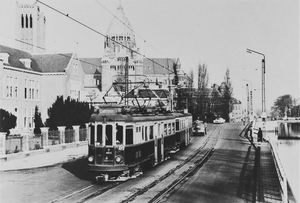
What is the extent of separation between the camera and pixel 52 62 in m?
48.4

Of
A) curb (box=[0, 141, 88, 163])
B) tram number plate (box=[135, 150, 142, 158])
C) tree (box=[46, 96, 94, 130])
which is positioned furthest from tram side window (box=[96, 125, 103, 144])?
tree (box=[46, 96, 94, 130])

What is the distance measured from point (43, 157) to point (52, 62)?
25.2 metres

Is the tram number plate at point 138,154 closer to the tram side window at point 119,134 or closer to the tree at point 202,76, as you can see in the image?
the tram side window at point 119,134

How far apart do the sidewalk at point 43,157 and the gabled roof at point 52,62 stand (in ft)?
60.0

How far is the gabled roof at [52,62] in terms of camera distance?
47594 mm

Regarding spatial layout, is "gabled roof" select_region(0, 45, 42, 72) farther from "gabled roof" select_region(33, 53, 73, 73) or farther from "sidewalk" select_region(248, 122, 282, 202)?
"sidewalk" select_region(248, 122, 282, 202)

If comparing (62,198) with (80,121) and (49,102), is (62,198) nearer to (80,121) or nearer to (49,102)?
(80,121)

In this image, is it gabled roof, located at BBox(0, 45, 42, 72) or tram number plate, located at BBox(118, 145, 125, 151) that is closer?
tram number plate, located at BBox(118, 145, 125, 151)

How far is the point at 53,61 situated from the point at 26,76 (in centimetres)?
602

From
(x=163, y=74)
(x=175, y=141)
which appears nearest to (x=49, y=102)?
(x=175, y=141)

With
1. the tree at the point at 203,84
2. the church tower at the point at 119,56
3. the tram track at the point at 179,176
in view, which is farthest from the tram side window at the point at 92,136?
the church tower at the point at 119,56

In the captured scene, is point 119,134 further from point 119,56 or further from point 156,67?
point 156,67

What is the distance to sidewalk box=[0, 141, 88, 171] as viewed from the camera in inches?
851

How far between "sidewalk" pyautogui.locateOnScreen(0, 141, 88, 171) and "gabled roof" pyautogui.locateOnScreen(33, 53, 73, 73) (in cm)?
1828
